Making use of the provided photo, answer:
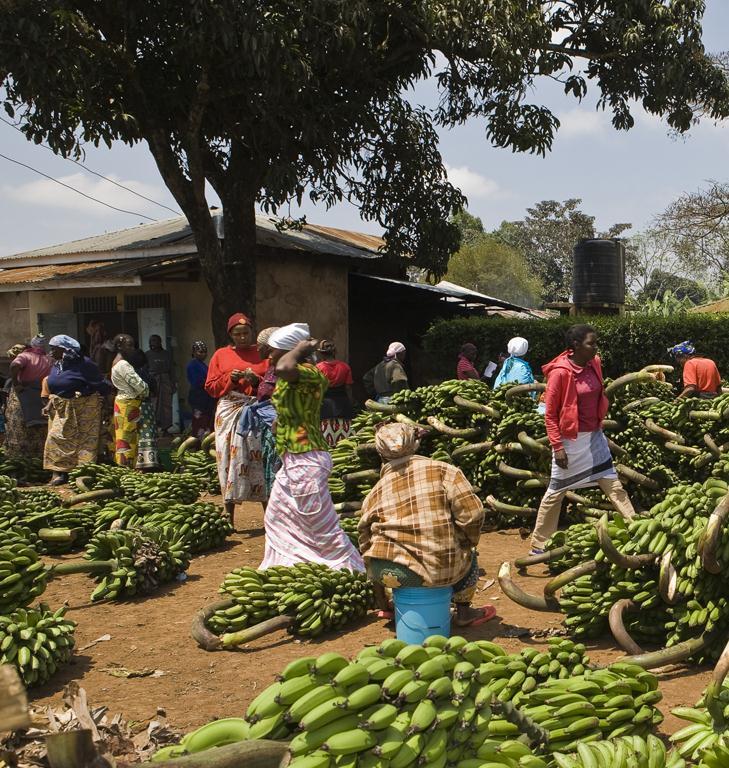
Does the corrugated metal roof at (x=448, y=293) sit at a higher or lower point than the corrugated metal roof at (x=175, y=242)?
lower

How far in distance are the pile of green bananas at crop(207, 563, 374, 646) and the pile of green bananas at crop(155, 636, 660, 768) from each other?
95.5 inches

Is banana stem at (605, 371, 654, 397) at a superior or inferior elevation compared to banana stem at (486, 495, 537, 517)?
superior

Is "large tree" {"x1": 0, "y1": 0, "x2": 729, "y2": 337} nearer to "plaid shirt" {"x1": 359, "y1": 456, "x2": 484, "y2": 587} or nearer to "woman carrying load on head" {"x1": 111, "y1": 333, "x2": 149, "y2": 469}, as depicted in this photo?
"woman carrying load on head" {"x1": 111, "y1": 333, "x2": 149, "y2": 469}

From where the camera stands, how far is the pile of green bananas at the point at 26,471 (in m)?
11.6

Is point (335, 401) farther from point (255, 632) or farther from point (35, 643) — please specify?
point (35, 643)

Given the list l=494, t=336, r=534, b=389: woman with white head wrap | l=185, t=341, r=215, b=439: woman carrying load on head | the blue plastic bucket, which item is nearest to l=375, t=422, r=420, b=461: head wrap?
the blue plastic bucket

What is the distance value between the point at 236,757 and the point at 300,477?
423 cm

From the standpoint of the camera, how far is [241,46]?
13.1 m

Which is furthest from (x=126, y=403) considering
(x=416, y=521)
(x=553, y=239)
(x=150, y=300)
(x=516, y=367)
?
(x=553, y=239)

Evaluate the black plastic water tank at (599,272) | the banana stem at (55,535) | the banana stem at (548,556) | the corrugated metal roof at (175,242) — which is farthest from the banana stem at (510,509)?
the black plastic water tank at (599,272)

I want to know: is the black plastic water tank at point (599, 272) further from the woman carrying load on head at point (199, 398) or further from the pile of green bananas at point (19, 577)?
the pile of green bananas at point (19, 577)

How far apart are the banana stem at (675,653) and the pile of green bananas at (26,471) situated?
350 inches

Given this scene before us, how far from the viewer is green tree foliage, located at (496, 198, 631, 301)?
54031mm

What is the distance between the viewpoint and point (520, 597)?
229 inches
